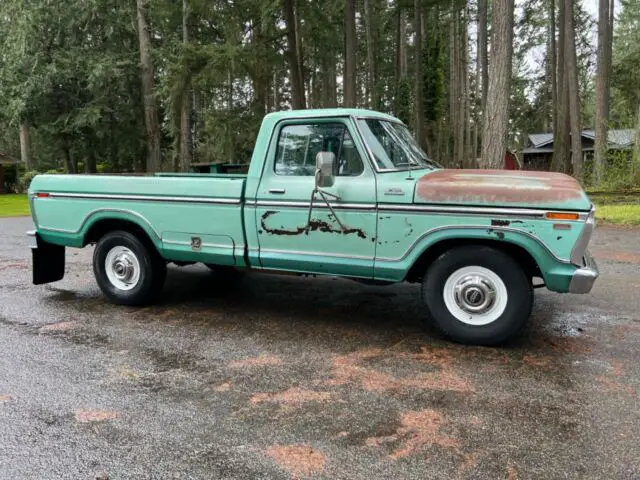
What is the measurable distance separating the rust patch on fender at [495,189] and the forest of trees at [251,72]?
24.6 ft

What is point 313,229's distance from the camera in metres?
5.01

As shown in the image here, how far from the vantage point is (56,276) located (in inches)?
262

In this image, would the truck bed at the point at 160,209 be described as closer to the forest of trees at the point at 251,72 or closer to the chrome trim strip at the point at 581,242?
the chrome trim strip at the point at 581,242

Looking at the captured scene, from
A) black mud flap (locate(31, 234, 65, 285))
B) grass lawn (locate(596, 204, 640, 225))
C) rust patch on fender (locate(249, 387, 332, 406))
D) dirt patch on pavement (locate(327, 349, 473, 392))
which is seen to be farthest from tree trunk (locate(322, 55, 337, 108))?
rust patch on fender (locate(249, 387, 332, 406))

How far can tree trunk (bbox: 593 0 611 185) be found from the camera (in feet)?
55.1

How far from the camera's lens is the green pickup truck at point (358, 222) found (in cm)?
430

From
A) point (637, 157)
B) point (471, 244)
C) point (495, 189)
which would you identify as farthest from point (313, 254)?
point (637, 157)

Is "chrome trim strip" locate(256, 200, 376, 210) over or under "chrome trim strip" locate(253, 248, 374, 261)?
over

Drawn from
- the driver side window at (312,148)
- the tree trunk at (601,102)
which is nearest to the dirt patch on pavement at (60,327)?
the driver side window at (312,148)

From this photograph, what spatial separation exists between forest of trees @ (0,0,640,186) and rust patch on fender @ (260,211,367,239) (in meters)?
7.90

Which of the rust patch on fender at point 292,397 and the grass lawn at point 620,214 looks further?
the grass lawn at point 620,214

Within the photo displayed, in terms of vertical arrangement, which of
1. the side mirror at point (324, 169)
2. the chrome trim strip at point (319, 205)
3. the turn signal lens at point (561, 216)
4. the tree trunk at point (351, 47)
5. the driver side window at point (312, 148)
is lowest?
the turn signal lens at point (561, 216)

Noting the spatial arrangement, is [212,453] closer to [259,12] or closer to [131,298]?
[131,298]

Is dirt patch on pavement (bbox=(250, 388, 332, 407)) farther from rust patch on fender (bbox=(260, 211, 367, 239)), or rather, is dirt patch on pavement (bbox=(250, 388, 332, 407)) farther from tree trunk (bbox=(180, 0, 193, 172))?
tree trunk (bbox=(180, 0, 193, 172))
